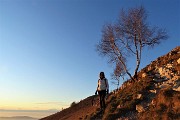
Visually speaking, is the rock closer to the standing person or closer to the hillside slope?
the hillside slope

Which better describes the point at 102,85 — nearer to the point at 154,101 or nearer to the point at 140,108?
the point at 140,108

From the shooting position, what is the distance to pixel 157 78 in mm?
25938

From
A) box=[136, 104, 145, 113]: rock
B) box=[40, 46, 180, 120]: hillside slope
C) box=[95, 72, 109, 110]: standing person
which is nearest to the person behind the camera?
box=[40, 46, 180, 120]: hillside slope

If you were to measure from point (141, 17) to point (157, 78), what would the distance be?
1050 centimetres

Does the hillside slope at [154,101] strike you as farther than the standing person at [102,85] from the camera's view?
No

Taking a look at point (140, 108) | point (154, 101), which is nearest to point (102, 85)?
point (140, 108)

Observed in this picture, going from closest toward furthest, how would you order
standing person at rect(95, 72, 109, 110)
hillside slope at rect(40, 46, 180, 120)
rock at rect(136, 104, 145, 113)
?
hillside slope at rect(40, 46, 180, 120)
rock at rect(136, 104, 145, 113)
standing person at rect(95, 72, 109, 110)

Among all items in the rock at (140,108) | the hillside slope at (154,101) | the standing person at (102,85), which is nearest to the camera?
the hillside slope at (154,101)

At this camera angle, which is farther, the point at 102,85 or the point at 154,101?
the point at 102,85

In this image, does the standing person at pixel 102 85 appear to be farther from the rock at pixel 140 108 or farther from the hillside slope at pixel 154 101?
the rock at pixel 140 108

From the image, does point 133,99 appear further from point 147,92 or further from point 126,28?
point 126,28

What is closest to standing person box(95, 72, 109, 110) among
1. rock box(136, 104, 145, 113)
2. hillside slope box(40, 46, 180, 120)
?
hillside slope box(40, 46, 180, 120)

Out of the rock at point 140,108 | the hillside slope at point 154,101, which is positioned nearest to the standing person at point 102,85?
the hillside slope at point 154,101

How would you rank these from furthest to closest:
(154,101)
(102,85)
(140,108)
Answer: (102,85) → (154,101) → (140,108)
